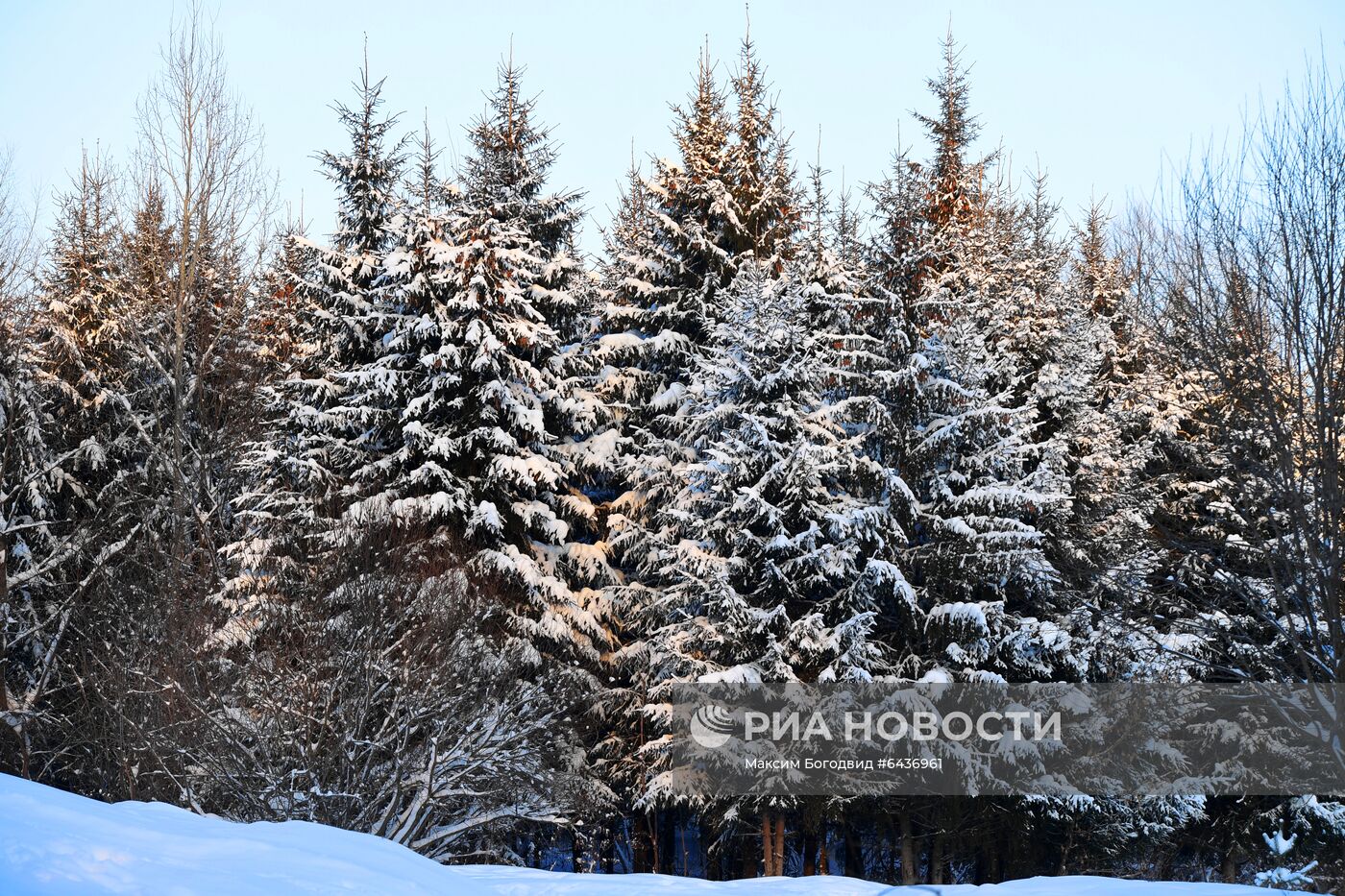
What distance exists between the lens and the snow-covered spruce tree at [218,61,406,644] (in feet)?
50.9

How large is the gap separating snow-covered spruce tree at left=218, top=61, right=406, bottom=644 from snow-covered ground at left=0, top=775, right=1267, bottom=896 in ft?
30.0

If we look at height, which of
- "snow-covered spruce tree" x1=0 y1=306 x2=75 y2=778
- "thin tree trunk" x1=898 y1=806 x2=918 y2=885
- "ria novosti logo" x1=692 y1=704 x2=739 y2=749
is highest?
"snow-covered spruce tree" x1=0 y1=306 x2=75 y2=778

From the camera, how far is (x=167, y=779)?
1154 centimetres

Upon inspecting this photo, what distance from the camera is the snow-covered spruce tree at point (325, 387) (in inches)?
611

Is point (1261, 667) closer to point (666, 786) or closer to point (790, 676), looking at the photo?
point (790, 676)

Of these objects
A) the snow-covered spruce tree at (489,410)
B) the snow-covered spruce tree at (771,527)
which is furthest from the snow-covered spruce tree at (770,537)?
the snow-covered spruce tree at (489,410)

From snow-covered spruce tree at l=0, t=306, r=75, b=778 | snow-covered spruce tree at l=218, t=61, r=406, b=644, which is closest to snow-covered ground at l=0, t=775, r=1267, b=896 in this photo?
snow-covered spruce tree at l=218, t=61, r=406, b=644

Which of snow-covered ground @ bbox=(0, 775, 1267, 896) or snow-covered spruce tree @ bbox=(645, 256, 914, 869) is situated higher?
snow-covered spruce tree @ bbox=(645, 256, 914, 869)

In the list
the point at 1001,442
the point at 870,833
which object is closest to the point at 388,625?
the point at 1001,442

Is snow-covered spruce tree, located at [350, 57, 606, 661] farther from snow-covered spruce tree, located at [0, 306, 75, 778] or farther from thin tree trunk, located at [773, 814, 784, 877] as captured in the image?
snow-covered spruce tree, located at [0, 306, 75, 778]

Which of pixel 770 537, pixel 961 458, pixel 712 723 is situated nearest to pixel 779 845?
pixel 712 723

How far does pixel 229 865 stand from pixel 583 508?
13.9 meters

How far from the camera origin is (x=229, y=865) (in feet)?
12.9

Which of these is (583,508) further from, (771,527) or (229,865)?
(229,865)
